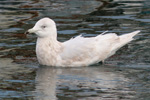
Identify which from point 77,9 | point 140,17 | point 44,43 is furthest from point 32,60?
point 77,9

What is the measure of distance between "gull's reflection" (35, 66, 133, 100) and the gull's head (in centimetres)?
87

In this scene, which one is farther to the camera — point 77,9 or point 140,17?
point 77,9

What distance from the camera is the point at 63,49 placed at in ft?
41.8

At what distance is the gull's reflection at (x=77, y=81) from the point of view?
33.5ft

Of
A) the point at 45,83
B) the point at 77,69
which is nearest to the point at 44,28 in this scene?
the point at 77,69

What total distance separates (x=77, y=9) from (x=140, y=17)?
10.2ft

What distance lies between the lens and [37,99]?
9.66 m

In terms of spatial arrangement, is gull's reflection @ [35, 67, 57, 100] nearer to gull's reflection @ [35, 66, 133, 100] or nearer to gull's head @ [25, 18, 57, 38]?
gull's reflection @ [35, 66, 133, 100]

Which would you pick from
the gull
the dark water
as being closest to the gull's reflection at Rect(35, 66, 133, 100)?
the dark water

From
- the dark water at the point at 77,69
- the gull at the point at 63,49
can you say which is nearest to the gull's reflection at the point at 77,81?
the dark water at the point at 77,69

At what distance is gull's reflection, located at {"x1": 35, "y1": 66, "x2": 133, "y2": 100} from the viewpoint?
33.5ft

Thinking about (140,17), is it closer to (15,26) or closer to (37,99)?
(15,26)

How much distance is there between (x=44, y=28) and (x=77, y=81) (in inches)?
84.1

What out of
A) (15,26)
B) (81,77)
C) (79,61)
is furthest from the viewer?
(15,26)
